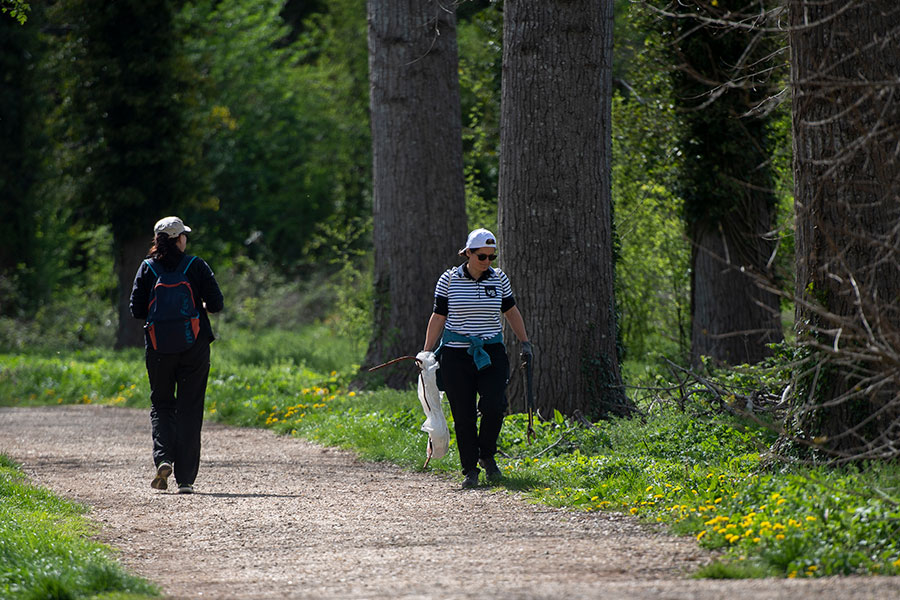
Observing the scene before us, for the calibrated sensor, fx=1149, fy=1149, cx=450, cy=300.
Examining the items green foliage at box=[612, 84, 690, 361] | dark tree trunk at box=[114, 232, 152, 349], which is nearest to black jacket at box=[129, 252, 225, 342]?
green foliage at box=[612, 84, 690, 361]

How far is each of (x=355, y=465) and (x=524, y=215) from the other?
279 cm

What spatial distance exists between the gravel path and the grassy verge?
25cm

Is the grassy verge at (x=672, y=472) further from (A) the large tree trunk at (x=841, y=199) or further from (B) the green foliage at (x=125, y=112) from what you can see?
(B) the green foliage at (x=125, y=112)

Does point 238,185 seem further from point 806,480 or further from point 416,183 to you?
point 806,480

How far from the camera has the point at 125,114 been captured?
2381 centimetres

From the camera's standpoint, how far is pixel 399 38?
44.5 ft

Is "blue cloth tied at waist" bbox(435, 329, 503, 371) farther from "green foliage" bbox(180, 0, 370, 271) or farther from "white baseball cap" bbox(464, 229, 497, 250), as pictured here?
"green foliage" bbox(180, 0, 370, 271)

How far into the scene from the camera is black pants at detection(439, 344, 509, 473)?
8.72 m

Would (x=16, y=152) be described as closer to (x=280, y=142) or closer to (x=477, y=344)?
(x=280, y=142)

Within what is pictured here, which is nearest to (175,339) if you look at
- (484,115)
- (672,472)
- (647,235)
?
(672,472)

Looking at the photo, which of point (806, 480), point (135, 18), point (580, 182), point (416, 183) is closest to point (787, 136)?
point (416, 183)

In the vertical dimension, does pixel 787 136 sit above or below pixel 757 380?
above

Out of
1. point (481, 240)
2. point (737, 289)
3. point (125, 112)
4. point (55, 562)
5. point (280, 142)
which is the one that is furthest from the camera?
point (280, 142)

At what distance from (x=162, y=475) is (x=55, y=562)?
126 inches
